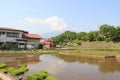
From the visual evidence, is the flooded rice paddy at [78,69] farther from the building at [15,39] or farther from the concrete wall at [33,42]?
the concrete wall at [33,42]

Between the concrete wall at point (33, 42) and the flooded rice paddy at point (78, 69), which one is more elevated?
the concrete wall at point (33, 42)

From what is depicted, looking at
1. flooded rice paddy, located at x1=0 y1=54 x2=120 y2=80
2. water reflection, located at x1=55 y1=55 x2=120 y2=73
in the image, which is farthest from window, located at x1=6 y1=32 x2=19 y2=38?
water reflection, located at x1=55 y1=55 x2=120 y2=73

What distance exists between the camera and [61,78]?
19453mm

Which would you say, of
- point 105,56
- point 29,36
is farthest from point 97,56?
point 29,36

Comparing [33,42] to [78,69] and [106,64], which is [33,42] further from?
[78,69]

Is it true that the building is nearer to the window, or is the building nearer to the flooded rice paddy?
the window

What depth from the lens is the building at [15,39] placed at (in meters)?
49.1

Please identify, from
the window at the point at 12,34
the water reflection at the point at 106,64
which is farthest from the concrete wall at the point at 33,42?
the water reflection at the point at 106,64

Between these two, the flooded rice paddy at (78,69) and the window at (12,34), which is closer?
the flooded rice paddy at (78,69)

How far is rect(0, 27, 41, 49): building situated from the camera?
1932 inches

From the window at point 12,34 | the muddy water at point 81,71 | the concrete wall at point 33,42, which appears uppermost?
the window at point 12,34

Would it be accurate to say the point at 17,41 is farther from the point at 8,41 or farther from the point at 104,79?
the point at 104,79

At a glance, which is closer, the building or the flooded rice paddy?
the flooded rice paddy

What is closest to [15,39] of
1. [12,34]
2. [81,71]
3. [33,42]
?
[12,34]
